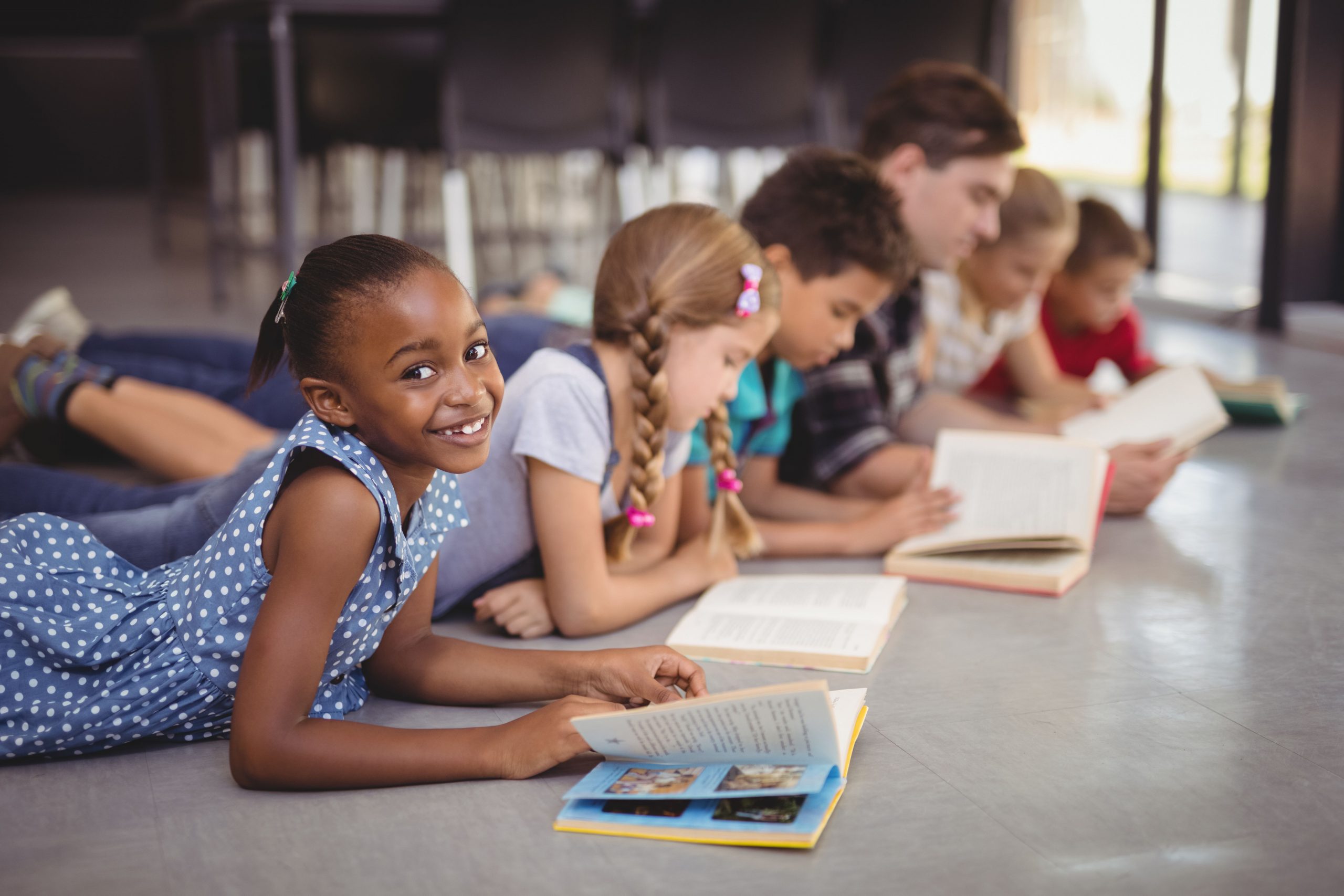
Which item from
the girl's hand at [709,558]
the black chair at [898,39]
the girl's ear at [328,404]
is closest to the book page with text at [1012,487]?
the girl's hand at [709,558]

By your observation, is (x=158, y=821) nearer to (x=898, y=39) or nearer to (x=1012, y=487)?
(x=1012, y=487)

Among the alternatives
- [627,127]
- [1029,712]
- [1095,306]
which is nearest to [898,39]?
[627,127]

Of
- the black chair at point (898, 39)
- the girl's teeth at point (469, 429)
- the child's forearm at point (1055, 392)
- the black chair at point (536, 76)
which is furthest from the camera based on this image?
the black chair at point (898, 39)

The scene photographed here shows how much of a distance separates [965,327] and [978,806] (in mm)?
1585

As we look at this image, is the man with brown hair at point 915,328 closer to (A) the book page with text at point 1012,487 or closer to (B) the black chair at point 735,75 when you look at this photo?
(A) the book page with text at point 1012,487

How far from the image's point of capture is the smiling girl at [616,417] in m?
1.39

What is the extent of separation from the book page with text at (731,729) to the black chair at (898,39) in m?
3.06

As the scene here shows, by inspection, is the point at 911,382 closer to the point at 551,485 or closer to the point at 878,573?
the point at 878,573

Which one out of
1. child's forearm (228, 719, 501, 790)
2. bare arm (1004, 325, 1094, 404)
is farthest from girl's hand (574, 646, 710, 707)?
bare arm (1004, 325, 1094, 404)

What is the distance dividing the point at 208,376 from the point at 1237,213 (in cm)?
593

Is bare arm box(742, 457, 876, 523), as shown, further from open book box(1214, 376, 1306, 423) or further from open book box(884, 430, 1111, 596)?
open book box(1214, 376, 1306, 423)

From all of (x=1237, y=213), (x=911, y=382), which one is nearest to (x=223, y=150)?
(x=911, y=382)

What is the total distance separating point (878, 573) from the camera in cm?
180

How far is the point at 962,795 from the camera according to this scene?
3.65 ft
